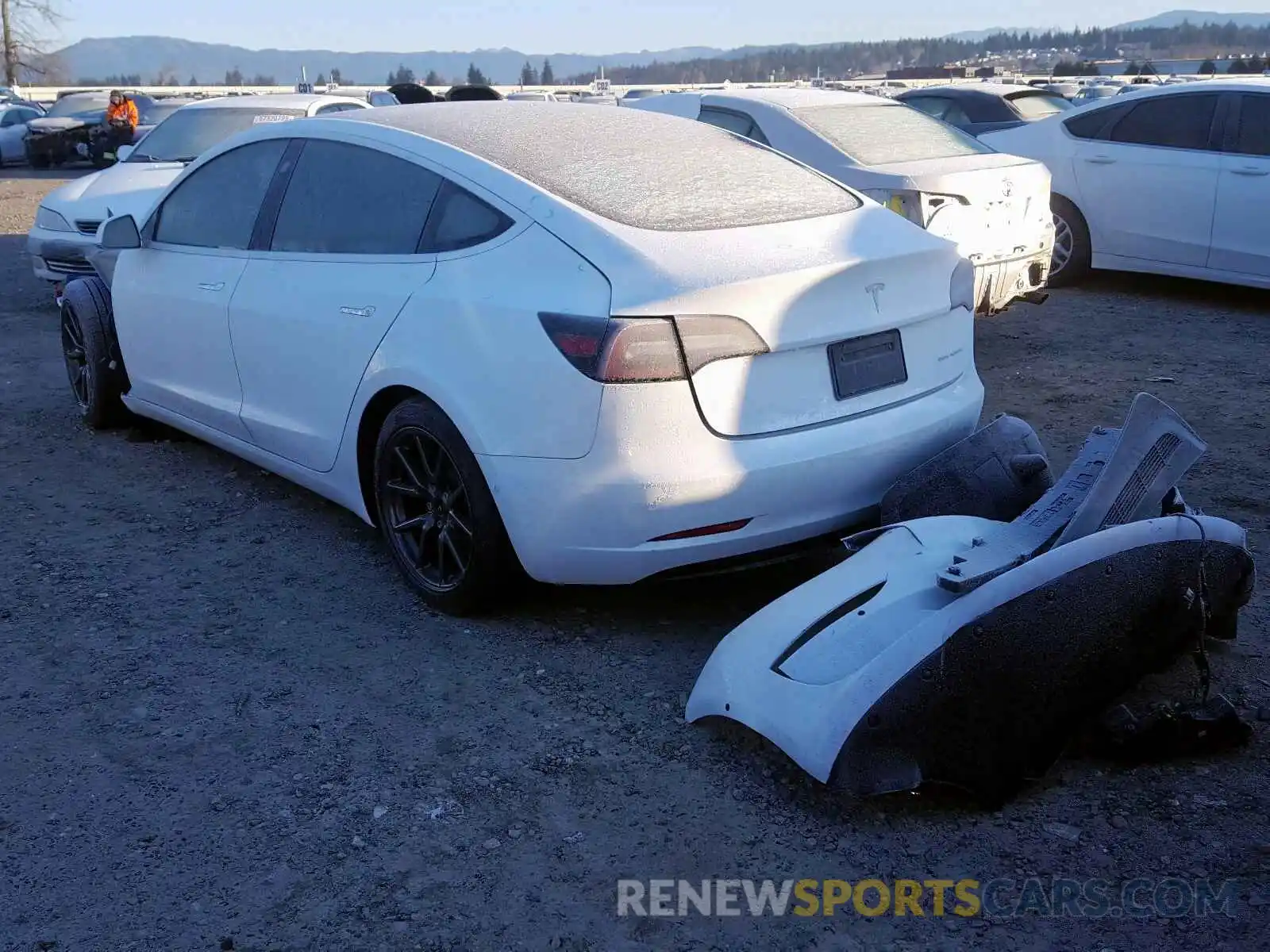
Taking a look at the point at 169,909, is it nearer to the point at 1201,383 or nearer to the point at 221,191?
the point at 221,191

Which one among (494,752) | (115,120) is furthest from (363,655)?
(115,120)

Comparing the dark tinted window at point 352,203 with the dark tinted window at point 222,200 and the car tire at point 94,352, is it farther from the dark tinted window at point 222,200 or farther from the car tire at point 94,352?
the car tire at point 94,352

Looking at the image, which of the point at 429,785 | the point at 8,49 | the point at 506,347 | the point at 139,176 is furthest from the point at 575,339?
the point at 8,49

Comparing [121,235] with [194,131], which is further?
[194,131]

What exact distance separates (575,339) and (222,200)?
2375mm

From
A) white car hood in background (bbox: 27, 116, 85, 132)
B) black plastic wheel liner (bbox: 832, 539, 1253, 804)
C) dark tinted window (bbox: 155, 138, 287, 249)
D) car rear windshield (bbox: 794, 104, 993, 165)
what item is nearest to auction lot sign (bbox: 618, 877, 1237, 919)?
black plastic wheel liner (bbox: 832, 539, 1253, 804)

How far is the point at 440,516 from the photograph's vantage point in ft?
13.5

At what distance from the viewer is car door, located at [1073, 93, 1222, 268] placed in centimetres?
920

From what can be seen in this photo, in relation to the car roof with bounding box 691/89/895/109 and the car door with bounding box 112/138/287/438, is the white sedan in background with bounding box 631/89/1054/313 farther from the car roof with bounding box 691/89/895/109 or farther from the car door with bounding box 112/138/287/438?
the car door with bounding box 112/138/287/438

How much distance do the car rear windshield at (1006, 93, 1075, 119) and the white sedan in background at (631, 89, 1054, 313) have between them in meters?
6.09

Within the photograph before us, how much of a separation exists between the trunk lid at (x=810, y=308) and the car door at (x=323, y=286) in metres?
0.88

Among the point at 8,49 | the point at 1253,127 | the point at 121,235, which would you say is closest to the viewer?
the point at 121,235

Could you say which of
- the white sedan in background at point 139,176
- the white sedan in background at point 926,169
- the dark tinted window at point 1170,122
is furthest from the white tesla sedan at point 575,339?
the dark tinted window at point 1170,122

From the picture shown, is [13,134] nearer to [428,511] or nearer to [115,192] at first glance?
[115,192]
